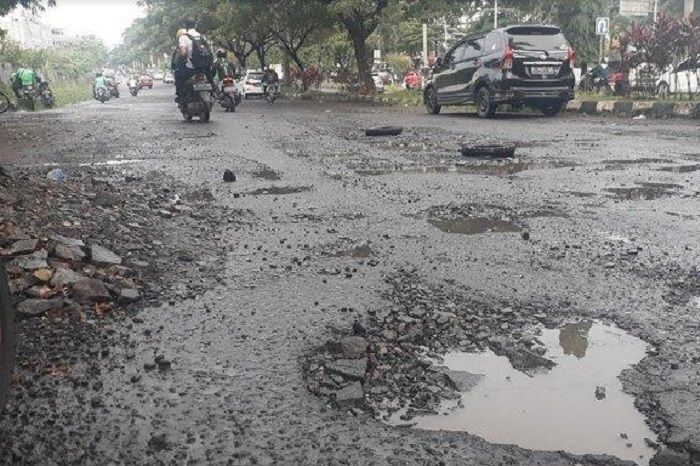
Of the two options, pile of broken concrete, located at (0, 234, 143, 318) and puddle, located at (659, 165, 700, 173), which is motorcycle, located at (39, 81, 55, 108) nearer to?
puddle, located at (659, 165, 700, 173)

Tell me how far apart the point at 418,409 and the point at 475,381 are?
0.99ft

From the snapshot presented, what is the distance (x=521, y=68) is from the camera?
12672 mm

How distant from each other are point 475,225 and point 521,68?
30.1 feet

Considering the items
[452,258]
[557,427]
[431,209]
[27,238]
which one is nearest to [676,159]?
[431,209]

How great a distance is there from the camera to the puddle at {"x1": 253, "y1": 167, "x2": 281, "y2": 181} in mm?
6453

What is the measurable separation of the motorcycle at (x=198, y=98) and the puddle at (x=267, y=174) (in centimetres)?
639

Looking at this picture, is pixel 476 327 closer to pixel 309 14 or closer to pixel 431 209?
pixel 431 209

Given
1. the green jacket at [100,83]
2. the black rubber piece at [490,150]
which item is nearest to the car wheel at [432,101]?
the black rubber piece at [490,150]

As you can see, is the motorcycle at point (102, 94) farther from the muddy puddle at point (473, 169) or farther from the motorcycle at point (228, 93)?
the muddy puddle at point (473, 169)

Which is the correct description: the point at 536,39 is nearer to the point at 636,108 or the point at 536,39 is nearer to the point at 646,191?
the point at 636,108

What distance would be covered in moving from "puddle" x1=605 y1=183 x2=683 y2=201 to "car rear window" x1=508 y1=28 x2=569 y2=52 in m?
7.82

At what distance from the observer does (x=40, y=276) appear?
2955mm

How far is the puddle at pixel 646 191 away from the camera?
5.23m

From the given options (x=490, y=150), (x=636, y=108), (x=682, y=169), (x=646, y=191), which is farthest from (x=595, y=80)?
(x=646, y=191)
